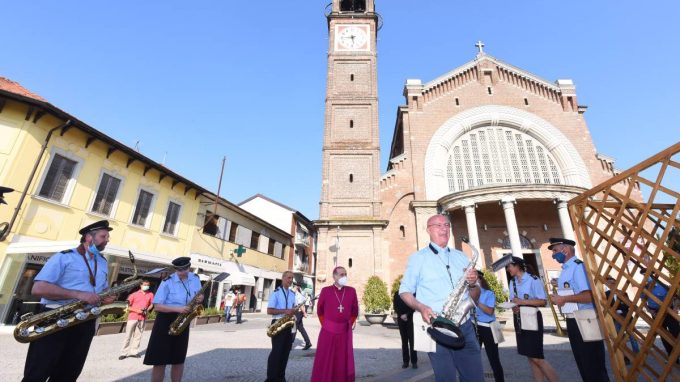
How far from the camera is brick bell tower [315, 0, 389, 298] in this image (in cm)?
2027

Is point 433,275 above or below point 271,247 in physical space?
below

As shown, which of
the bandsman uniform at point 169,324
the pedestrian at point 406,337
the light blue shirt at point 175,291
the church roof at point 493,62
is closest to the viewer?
the bandsman uniform at point 169,324

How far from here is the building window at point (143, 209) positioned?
638 inches

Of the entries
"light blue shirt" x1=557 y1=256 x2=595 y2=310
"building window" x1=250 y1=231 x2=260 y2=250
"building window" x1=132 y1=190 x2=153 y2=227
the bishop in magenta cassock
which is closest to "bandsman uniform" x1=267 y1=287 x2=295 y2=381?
the bishop in magenta cassock

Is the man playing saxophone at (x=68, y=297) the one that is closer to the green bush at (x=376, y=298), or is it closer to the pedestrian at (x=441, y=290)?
the pedestrian at (x=441, y=290)

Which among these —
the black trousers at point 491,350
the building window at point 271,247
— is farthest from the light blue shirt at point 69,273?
the building window at point 271,247

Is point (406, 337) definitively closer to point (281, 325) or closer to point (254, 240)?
point (281, 325)

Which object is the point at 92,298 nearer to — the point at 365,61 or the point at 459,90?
the point at 365,61

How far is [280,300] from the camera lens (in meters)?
6.03

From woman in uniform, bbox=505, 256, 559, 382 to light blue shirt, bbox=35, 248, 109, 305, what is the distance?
19.3 ft

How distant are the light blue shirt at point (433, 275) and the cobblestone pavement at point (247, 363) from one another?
3.36 m

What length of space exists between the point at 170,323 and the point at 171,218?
1532cm

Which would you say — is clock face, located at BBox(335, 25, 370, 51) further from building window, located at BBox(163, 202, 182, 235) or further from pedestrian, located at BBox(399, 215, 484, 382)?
pedestrian, located at BBox(399, 215, 484, 382)

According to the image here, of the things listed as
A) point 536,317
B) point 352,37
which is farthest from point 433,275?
point 352,37
